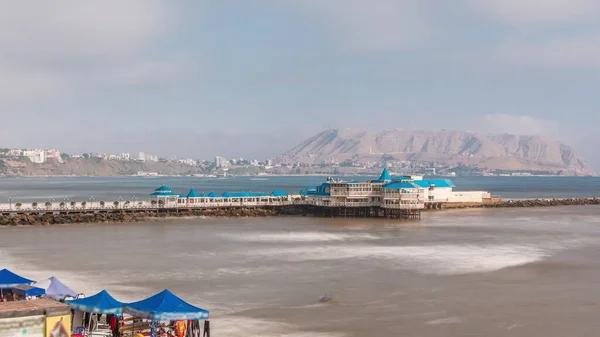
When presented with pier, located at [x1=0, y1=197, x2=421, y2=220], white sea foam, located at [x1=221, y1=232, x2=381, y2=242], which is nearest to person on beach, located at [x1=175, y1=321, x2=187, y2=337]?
white sea foam, located at [x1=221, y1=232, x2=381, y2=242]

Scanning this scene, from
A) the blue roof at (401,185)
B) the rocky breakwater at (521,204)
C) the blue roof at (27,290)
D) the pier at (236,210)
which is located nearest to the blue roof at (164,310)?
the blue roof at (27,290)

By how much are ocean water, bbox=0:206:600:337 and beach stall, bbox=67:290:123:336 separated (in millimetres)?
3644

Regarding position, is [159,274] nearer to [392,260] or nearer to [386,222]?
[392,260]

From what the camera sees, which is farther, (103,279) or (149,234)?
(149,234)

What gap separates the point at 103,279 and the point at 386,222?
36.6m

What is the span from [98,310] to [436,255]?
78.6 feet

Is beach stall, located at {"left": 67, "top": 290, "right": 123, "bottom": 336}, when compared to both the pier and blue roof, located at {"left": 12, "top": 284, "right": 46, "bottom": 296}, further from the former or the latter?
the pier

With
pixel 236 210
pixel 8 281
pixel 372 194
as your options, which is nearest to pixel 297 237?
pixel 372 194

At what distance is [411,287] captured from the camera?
→ 28266mm

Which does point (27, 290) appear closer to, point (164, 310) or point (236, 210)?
point (164, 310)

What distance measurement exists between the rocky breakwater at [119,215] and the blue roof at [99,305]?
4200 centimetres

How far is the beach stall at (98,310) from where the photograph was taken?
1836 centimetres

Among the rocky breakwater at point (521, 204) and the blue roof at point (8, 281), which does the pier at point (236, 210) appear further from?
the blue roof at point (8, 281)

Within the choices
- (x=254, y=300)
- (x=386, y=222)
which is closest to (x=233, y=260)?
(x=254, y=300)
